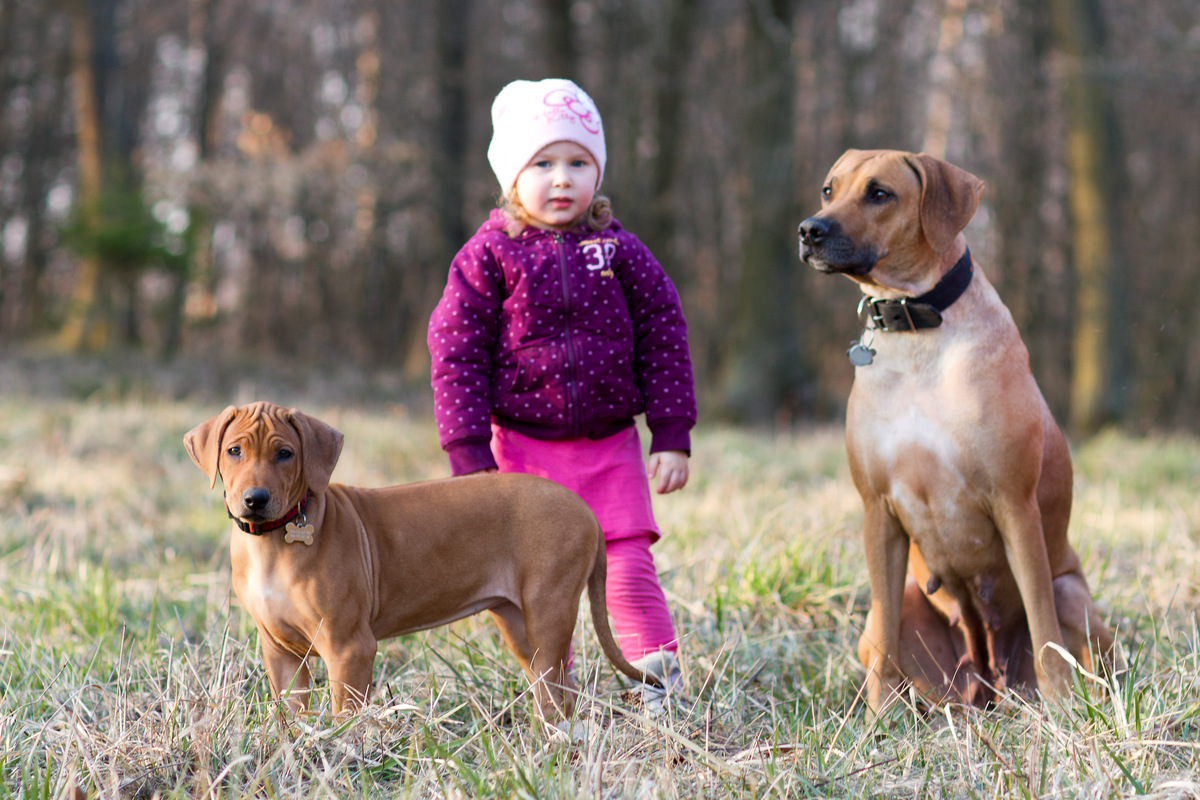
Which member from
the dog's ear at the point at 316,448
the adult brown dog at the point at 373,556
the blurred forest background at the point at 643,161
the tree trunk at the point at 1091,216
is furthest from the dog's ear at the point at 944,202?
the tree trunk at the point at 1091,216

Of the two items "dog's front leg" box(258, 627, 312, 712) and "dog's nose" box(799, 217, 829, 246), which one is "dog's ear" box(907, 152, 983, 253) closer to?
"dog's nose" box(799, 217, 829, 246)

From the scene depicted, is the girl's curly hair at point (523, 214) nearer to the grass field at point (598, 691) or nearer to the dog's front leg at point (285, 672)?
the grass field at point (598, 691)

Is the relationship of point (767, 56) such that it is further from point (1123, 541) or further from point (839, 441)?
point (1123, 541)

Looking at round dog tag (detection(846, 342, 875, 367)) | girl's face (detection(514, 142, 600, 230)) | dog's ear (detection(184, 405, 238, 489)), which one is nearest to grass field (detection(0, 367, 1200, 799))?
dog's ear (detection(184, 405, 238, 489))

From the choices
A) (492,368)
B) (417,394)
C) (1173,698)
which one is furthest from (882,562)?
(417,394)

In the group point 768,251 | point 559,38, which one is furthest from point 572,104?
point 559,38

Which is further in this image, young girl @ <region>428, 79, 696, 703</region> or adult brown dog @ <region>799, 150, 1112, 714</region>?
young girl @ <region>428, 79, 696, 703</region>

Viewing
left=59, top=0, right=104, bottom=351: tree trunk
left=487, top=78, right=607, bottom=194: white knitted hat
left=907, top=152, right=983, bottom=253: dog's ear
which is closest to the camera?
left=907, top=152, right=983, bottom=253: dog's ear

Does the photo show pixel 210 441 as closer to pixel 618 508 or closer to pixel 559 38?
pixel 618 508

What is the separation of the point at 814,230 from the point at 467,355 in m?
1.09

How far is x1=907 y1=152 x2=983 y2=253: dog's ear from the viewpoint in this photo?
2.98 metres

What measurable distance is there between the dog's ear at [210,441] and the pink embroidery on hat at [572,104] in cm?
136

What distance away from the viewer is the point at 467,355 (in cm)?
315

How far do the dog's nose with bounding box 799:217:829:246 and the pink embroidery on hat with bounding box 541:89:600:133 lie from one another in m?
0.76
